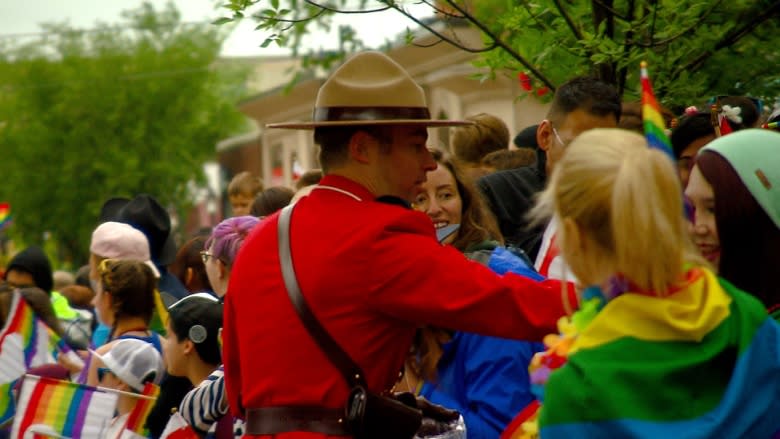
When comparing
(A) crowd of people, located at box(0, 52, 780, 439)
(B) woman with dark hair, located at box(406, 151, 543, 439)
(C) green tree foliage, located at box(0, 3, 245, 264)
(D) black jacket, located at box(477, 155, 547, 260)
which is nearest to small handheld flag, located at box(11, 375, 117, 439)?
(A) crowd of people, located at box(0, 52, 780, 439)

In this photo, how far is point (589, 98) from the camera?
527 cm

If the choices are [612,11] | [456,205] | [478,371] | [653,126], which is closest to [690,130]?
[612,11]

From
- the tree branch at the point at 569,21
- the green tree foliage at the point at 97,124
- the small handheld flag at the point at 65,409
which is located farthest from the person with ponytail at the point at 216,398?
the green tree foliage at the point at 97,124

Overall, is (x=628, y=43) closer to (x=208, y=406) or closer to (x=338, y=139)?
(x=338, y=139)

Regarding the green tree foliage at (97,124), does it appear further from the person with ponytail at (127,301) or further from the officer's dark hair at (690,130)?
the officer's dark hair at (690,130)

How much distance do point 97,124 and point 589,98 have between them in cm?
4615

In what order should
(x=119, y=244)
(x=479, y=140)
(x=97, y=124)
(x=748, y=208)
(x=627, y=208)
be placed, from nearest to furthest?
(x=627, y=208) < (x=748, y=208) < (x=119, y=244) < (x=479, y=140) < (x=97, y=124)

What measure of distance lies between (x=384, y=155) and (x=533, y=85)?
2096 millimetres

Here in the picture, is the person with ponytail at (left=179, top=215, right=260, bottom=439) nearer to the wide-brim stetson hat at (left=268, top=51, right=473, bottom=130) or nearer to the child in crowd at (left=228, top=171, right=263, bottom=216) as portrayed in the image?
the wide-brim stetson hat at (left=268, top=51, right=473, bottom=130)

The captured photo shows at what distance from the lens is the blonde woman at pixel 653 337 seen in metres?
3.07

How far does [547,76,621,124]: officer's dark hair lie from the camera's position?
5266 mm

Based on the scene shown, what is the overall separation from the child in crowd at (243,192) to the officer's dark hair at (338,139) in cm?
629

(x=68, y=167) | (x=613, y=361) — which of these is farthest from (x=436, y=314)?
(x=68, y=167)

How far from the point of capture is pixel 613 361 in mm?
3094
